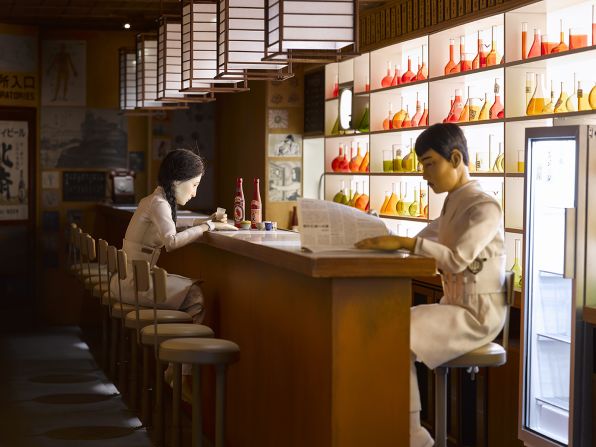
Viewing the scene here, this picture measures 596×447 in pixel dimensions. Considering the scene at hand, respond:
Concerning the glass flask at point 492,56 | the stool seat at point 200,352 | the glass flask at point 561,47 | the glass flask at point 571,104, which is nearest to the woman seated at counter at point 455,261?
the stool seat at point 200,352

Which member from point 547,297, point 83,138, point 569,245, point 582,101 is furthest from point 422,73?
point 83,138

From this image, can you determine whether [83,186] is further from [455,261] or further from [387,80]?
[455,261]

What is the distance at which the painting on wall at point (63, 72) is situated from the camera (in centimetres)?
1052

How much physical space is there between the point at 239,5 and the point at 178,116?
562 centimetres

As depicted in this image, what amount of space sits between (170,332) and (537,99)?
247 centimetres

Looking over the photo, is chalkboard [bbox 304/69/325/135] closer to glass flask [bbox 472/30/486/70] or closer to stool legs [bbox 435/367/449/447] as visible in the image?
glass flask [bbox 472/30/486/70]

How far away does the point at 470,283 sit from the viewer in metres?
3.89

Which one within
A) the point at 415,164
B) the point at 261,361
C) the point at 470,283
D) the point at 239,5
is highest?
the point at 239,5

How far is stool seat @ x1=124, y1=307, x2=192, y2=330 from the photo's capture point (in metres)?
5.44

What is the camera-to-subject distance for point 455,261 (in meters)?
3.76

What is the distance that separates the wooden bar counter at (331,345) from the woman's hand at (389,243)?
0.12 feet

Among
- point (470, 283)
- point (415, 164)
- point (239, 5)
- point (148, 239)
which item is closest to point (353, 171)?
point (415, 164)

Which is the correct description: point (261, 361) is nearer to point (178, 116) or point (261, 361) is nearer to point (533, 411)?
point (533, 411)

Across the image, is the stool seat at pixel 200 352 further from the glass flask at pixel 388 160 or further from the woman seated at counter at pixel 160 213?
the glass flask at pixel 388 160
